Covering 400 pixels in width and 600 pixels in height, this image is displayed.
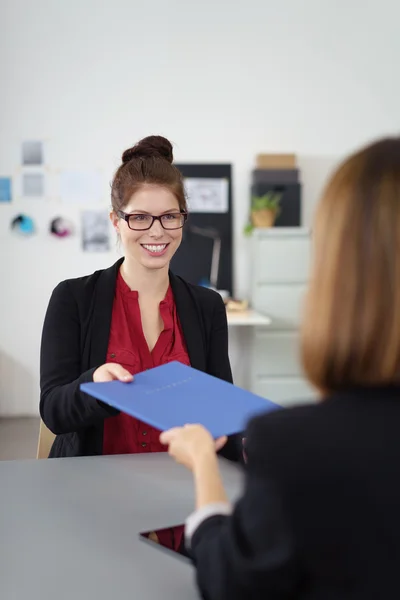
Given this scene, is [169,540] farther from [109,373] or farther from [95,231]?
[95,231]

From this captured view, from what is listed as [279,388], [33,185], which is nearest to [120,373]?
[279,388]

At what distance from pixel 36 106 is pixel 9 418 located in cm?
245

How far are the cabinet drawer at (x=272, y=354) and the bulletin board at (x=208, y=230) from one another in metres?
0.54

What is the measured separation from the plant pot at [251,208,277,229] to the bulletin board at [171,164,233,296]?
0.93 feet

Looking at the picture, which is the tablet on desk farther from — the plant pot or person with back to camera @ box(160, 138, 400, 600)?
the plant pot

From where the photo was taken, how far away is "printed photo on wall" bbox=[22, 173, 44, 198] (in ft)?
16.6

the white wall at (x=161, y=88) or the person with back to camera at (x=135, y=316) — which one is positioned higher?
the white wall at (x=161, y=88)

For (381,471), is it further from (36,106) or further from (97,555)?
(36,106)

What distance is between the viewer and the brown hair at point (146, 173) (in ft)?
6.45

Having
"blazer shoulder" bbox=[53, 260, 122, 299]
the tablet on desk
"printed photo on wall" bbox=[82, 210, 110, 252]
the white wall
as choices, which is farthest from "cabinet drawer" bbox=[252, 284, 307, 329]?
the tablet on desk

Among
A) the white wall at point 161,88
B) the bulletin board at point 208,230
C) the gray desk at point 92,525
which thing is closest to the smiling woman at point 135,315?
the gray desk at point 92,525

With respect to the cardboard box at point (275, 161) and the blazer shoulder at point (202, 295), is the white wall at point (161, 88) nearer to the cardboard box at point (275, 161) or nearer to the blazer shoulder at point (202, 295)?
the cardboard box at point (275, 161)

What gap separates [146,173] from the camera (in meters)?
1.96

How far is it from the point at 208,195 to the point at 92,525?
164 inches
